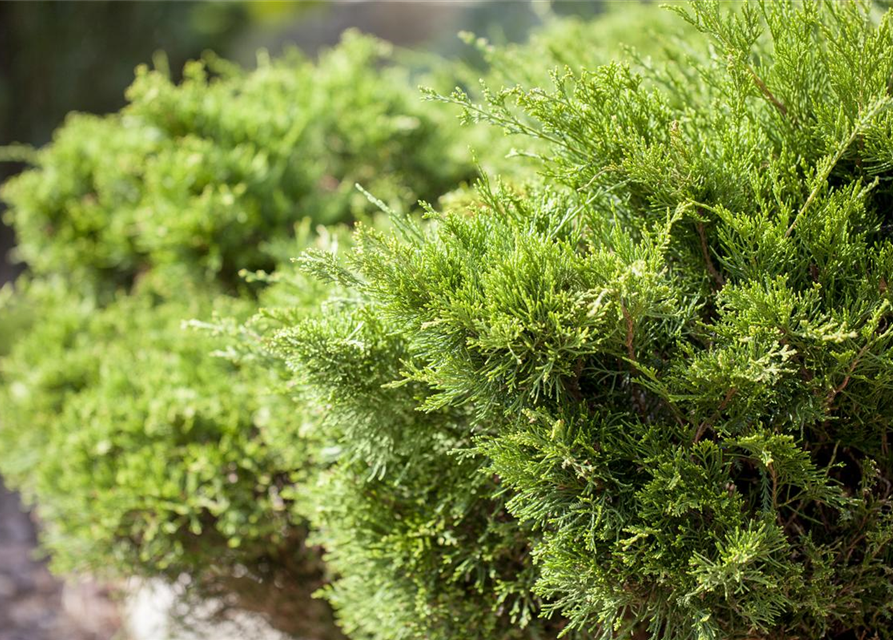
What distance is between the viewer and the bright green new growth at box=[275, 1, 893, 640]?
1.44 m

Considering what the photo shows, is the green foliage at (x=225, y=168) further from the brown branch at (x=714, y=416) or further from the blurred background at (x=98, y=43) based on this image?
the blurred background at (x=98, y=43)

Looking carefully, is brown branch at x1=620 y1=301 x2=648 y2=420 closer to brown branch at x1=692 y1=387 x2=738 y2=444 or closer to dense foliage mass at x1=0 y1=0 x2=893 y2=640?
dense foliage mass at x1=0 y1=0 x2=893 y2=640

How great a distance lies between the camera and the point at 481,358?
1.53 meters

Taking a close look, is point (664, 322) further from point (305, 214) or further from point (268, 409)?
point (305, 214)

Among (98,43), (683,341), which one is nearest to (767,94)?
(683,341)

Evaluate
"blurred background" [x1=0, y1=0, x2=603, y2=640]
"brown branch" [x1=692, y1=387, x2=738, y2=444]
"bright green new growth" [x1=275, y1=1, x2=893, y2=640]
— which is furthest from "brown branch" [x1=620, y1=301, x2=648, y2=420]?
"blurred background" [x1=0, y1=0, x2=603, y2=640]

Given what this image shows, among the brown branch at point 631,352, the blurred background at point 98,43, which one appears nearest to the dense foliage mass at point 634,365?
the brown branch at point 631,352

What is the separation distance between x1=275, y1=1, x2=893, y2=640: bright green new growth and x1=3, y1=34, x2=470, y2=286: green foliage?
1.52 m

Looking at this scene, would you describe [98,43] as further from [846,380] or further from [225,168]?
[846,380]

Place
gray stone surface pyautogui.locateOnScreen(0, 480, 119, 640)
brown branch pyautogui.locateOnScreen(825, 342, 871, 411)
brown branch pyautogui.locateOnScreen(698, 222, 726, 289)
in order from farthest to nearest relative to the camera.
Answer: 1. gray stone surface pyautogui.locateOnScreen(0, 480, 119, 640)
2. brown branch pyautogui.locateOnScreen(698, 222, 726, 289)
3. brown branch pyautogui.locateOnScreen(825, 342, 871, 411)

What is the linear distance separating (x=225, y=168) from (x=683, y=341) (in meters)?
2.10

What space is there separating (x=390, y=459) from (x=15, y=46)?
25.7ft

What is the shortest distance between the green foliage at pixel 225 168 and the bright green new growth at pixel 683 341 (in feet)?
4.97

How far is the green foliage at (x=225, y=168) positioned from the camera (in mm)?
3082
